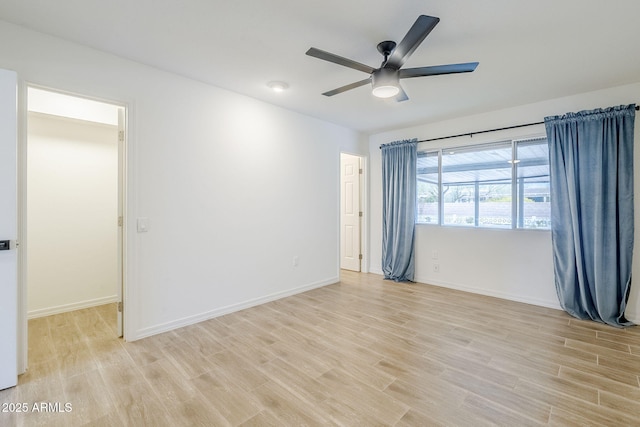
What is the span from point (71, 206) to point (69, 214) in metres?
0.10

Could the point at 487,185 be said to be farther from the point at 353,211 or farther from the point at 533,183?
the point at 353,211

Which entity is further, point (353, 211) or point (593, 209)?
point (353, 211)

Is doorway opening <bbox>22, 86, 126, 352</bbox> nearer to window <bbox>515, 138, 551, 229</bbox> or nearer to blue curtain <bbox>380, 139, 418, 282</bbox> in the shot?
blue curtain <bbox>380, 139, 418, 282</bbox>

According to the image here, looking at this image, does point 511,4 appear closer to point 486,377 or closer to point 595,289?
point 486,377

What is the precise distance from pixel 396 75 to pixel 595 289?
126 inches

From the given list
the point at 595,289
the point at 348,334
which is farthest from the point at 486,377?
the point at 595,289

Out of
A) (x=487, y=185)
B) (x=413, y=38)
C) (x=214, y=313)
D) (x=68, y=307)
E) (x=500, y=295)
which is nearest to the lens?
(x=413, y=38)

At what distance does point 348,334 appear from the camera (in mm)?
2838

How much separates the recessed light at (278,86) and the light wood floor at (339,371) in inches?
99.6

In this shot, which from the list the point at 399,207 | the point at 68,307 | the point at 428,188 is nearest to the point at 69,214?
the point at 68,307

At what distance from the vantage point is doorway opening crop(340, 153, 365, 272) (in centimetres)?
543

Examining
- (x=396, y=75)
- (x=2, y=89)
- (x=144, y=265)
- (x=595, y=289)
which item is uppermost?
(x=396, y=75)

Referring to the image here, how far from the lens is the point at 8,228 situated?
1.97 meters

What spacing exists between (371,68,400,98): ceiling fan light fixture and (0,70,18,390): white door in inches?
99.1
